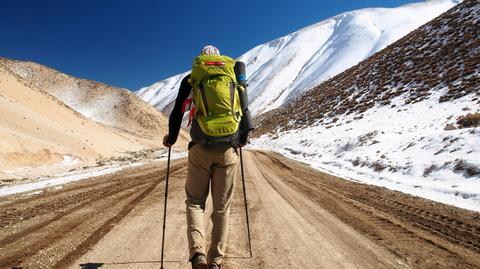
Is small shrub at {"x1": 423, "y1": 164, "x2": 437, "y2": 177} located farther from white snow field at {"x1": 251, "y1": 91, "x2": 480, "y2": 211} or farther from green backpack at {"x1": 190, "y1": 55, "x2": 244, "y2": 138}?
green backpack at {"x1": 190, "y1": 55, "x2": 244, "y2": 138}

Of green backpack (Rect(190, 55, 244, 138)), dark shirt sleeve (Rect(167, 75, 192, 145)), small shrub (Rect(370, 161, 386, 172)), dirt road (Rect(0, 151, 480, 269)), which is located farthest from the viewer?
small shrub (Rect(370, 161, 386, 172))

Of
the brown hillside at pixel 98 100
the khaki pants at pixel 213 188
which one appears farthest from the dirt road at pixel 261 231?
the brown hillside at pixel 98 100

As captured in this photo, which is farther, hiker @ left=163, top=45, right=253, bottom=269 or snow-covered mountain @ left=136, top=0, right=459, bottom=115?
snow-covered mountain @ left=136, top=0, right=459, bottom=115

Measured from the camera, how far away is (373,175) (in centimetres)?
1556

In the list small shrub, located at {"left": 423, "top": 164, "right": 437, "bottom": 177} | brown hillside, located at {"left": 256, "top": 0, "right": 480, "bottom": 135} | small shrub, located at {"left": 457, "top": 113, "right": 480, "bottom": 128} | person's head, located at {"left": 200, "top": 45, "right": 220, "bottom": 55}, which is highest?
brown hillside, located at {"left": 256, "top": 0, "right": 480, "bottom": 135}

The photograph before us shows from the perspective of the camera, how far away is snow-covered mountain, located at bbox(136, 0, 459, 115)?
133m

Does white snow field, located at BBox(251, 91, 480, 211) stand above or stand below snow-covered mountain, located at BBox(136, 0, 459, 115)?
below

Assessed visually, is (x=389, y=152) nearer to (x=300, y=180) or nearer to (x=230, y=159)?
(x=300, y=180)

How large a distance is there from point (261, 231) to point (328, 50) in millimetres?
157147

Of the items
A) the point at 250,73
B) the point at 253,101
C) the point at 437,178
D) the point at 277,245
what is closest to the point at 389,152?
the point at 437,178

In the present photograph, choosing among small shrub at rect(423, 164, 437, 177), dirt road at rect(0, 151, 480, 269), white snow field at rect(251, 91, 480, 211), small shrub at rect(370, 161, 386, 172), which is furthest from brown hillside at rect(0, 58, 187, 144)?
dirt road at rect(0, 151, 480, 269)

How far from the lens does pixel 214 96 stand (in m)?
4.25

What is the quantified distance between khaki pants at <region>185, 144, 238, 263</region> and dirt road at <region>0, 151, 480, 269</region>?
0.56 meters

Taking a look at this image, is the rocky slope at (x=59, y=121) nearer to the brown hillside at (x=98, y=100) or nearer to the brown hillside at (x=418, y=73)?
the brown hillside at (x=98, y=100)
